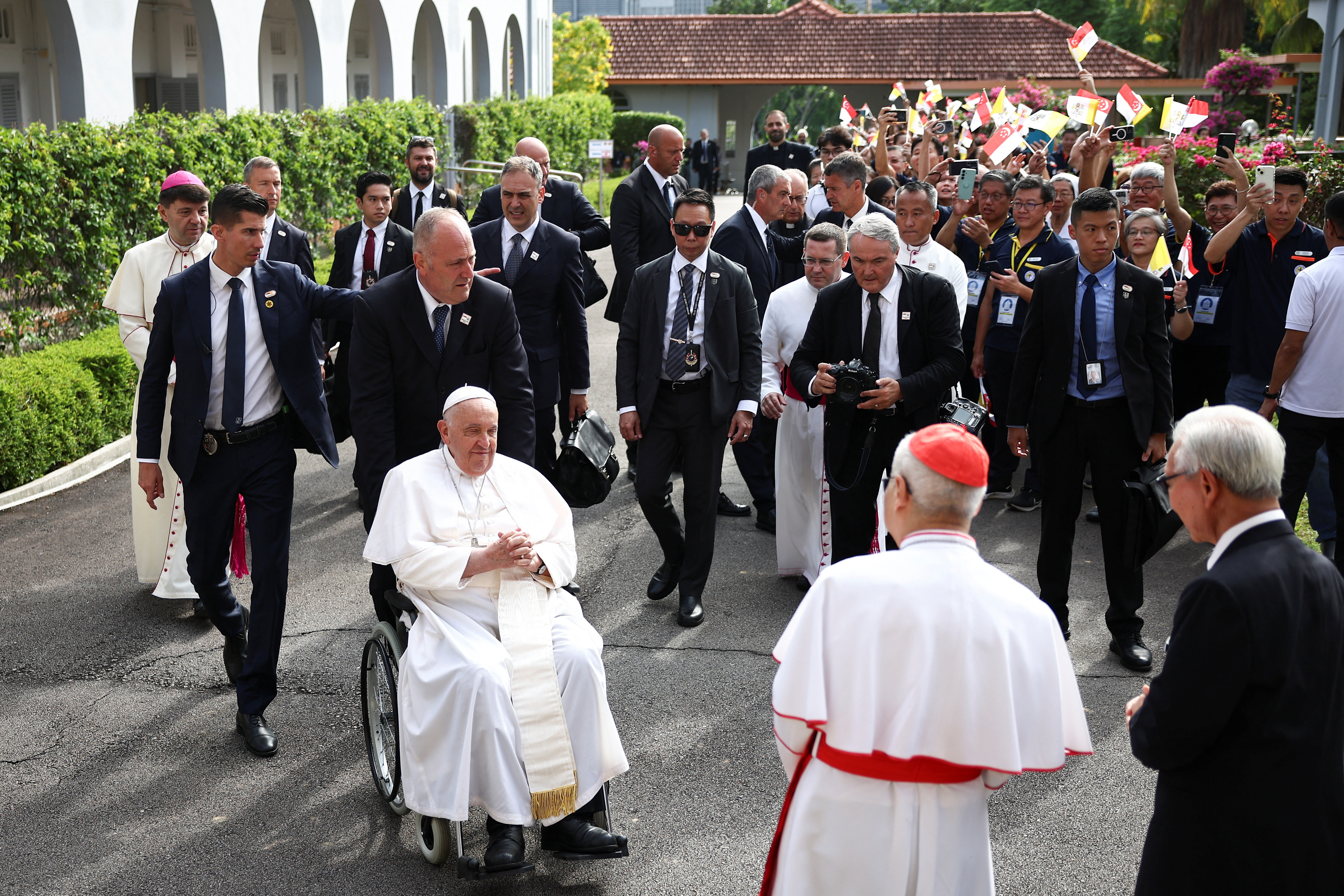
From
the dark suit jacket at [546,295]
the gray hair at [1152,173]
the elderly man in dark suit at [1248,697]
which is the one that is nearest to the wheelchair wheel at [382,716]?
the elderly man in dark suit at [1248,697]

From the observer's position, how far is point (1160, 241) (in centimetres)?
761

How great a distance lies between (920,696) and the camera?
2805mm

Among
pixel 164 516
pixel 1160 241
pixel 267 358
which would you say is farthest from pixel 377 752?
pixel 1160 241

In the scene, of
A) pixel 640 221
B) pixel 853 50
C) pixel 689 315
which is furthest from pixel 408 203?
pixel 853 50

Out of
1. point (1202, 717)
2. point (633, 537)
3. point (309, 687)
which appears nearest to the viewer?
point (1202, 717)

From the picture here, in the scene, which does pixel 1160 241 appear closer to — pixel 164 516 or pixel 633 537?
pixel 633 537

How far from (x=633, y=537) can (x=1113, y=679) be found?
126 inches

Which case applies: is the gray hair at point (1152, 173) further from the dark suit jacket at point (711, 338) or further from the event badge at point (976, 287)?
the dark suit jacket at point (711, 338)

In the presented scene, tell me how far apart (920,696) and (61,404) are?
7.75m

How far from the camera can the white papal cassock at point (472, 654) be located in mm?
4109

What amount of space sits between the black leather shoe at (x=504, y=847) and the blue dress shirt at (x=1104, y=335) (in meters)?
3.50

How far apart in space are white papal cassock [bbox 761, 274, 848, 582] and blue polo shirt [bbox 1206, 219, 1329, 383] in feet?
8.89

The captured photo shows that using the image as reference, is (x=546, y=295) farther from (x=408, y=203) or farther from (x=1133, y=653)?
(x=1133, y=653)

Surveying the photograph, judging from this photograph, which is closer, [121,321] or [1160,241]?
[121,321]
